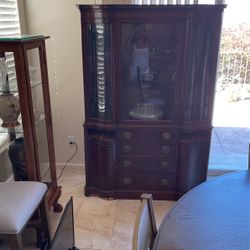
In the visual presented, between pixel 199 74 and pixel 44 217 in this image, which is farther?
pixel 199 74

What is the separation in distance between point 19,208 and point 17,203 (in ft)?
0.13

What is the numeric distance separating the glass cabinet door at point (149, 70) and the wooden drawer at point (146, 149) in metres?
0.22

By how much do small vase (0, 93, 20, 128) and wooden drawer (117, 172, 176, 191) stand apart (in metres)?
1.03

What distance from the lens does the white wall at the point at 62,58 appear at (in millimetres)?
2604

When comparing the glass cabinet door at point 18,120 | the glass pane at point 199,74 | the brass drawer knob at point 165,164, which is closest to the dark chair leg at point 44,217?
the glass cabinet door at point 18,120

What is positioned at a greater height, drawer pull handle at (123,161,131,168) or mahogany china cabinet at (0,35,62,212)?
mahogany china cabinet at (0,35,62,212)

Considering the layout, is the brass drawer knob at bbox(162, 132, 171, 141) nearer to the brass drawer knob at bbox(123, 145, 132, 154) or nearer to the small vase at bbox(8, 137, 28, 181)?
the brass drawer knob at bbox(123, 145, 132, 154)

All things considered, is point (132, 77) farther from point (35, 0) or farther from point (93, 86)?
point (35, 0)

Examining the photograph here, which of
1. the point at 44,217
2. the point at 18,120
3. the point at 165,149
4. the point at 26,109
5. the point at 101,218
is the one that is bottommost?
the point at 101,218

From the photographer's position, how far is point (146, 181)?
8.38 ft

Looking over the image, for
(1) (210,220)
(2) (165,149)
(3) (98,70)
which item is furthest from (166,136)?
(1) (210,220)

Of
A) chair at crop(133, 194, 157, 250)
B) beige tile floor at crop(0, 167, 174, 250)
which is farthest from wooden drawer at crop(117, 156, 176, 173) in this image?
chair at crop(133, 194, 157, 250)

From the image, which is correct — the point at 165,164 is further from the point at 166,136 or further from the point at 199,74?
the point at 199,74

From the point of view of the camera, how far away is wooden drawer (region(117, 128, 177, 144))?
2410mm
